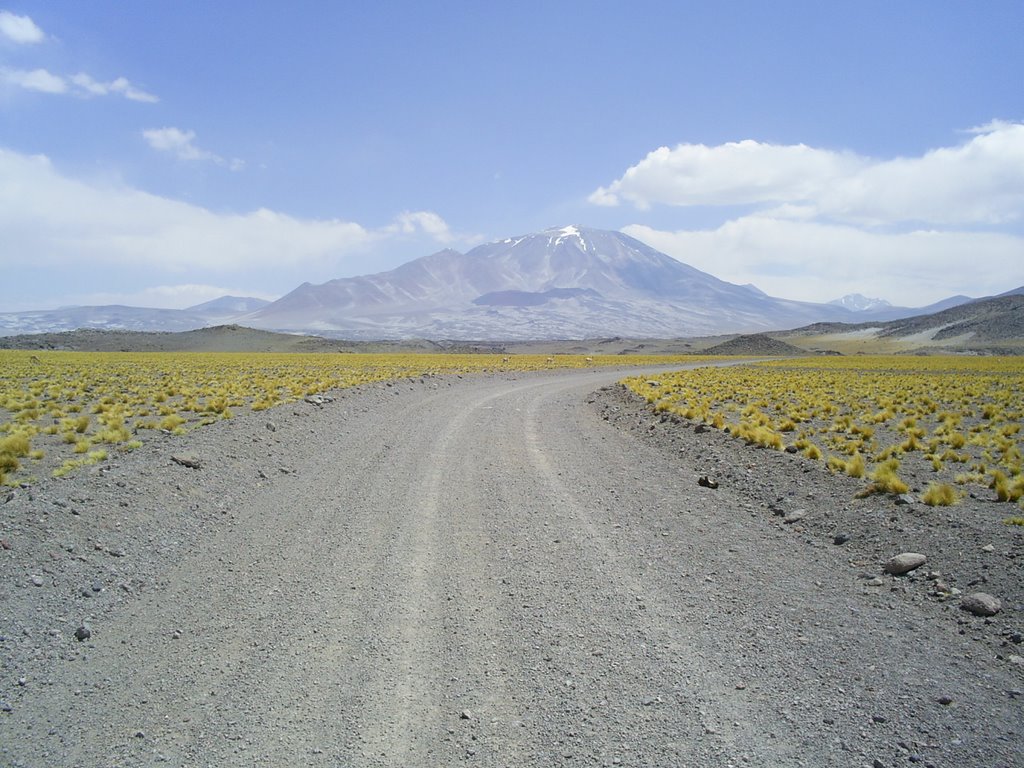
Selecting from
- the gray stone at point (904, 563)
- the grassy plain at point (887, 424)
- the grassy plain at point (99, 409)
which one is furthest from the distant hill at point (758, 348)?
the gray stone at point (904, 563)

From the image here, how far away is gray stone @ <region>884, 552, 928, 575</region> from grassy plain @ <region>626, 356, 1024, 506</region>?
1987 mm

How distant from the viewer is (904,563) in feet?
17.9

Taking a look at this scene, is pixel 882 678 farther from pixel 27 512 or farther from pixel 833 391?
pixel 833 391

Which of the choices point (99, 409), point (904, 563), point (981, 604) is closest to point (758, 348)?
point (99, 409)

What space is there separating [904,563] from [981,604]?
2.69 ft

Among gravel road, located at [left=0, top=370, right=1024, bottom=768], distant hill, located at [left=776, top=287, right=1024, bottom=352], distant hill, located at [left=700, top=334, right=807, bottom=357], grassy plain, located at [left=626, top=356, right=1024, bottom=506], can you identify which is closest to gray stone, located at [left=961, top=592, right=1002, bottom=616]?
gravel road, located at [left=0, top=370, right=1024, bottom=768]

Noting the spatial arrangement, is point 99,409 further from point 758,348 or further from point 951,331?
point 951,331

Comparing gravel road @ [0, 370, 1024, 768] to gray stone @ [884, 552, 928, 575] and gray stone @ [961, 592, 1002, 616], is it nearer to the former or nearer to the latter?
gray stone @ [961, 592, 1002, 616]

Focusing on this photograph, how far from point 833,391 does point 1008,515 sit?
1804 centimetres

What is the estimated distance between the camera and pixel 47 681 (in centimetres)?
382

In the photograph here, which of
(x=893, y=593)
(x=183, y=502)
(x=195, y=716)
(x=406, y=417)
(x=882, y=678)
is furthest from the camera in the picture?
(x=406, y=417)

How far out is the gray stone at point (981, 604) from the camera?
15.1ft

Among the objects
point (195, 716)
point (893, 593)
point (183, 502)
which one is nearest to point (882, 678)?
point (893, 593)

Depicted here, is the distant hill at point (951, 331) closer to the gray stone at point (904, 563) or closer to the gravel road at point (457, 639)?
the gray stone at point (904, 563)
